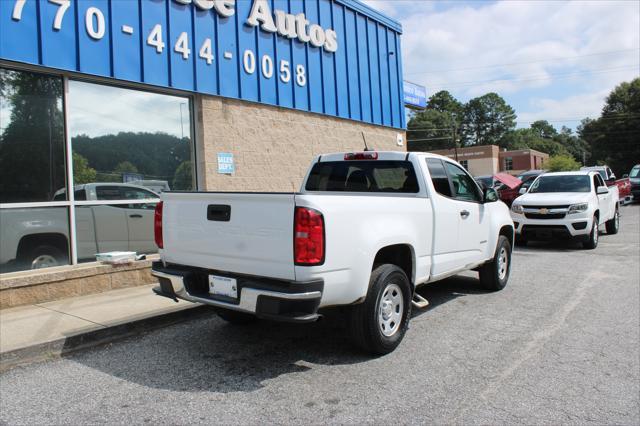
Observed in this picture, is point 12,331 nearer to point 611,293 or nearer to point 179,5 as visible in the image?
point 179,5

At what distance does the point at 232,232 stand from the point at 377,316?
146 cm

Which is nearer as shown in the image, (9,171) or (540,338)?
(540,338)

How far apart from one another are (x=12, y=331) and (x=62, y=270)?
158cm

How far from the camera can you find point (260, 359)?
4.55 metres

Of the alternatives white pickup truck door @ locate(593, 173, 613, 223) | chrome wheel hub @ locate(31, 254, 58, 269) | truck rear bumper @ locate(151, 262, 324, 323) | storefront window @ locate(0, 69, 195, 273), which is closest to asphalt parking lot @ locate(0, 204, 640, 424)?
truck rear bumper @ locate(151, 262, 324, 323)

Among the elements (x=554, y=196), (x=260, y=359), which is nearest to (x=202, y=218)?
(x=260, y=359)

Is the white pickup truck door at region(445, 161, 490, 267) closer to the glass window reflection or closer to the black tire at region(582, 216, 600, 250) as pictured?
the glass window reflection

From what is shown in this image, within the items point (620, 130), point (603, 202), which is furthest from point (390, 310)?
point (620, 130)

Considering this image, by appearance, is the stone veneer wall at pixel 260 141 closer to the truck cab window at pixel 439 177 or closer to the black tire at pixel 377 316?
the truck cab window at pixel 439 177

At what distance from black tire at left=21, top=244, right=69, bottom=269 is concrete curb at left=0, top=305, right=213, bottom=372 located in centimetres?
225

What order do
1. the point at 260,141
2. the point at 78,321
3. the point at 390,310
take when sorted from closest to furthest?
1. the point at 390,310
2. the point at 78,321
3. the point at 260,141

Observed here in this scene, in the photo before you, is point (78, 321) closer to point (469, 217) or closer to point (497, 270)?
point (469, 217)

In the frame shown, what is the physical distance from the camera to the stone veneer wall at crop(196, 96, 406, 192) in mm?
9016

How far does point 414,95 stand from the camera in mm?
17828
